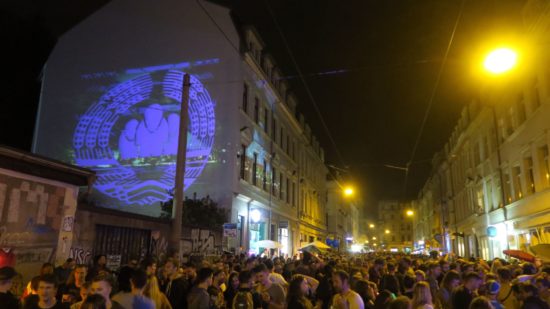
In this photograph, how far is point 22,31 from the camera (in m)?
29.0

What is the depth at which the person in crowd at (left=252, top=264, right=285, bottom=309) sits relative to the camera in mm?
6725

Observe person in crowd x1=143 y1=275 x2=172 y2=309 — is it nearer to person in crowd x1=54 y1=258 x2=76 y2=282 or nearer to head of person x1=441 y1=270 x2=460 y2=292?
person in crowd x1=54 y1=258 x2=76 y2=282

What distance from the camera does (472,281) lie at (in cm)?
657

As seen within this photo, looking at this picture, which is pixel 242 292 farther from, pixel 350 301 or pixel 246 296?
pixel 350 301

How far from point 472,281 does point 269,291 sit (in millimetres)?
3080

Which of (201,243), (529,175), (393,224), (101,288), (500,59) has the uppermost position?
(393,224)

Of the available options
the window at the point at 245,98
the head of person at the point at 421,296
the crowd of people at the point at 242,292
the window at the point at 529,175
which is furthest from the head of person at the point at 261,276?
the window at the point at 245,98

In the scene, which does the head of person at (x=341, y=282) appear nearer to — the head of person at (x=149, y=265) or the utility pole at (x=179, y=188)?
the head of person at (x=149, y=265)

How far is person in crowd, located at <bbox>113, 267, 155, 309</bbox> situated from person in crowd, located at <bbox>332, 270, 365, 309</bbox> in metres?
2.60

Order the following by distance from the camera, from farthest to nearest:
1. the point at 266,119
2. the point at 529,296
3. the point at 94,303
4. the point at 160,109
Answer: the point at 266,119
the point at 160,109
the point at 529,296
the point at 94,303

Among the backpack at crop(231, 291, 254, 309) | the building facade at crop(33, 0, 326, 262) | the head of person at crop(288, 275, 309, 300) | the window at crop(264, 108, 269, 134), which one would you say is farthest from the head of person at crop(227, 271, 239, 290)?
the window at crop(264, 108, 269, 134)

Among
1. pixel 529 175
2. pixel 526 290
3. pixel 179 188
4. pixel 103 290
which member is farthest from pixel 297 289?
pixel 529 175

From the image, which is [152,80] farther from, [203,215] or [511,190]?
[511,190]

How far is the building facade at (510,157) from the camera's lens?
1823cm
